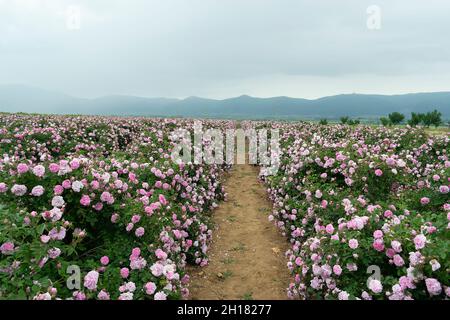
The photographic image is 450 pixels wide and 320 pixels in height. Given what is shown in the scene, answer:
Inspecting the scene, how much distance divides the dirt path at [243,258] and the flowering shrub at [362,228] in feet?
1.25

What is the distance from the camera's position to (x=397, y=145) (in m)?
12.3

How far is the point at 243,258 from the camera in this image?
6.34 metres

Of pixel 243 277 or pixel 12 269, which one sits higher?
pixel 12 269

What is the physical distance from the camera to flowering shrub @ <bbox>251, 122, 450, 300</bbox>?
130 inches

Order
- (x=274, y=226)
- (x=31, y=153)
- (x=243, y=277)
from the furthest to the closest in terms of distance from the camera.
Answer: (x=31, y=153), (x=274, y=226), (x=243, y=277)

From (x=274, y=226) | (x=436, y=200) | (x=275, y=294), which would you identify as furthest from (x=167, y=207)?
(x=436, y=200)

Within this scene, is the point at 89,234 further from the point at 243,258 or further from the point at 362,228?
the point at 362,228

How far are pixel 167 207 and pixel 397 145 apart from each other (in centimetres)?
1059

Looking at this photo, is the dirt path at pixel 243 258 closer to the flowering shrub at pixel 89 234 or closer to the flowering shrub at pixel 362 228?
the flowering shrub at pixel 362 228

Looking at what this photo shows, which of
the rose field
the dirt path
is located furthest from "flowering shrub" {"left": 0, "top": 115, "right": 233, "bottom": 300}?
the dirt path

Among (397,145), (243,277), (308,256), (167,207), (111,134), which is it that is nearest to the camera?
(308,256)

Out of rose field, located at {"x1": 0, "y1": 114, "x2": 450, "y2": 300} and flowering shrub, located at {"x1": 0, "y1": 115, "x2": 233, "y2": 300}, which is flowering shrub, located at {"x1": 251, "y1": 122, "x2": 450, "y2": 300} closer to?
rose field, located at {"x1": 0, "y1": 114, "x2": 450, "y2": 300}

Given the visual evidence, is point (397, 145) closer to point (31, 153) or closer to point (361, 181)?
point (361, 181)
